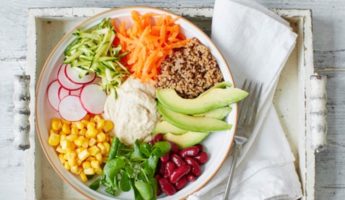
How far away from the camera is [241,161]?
2.29 metres

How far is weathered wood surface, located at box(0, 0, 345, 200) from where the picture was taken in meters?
2.45

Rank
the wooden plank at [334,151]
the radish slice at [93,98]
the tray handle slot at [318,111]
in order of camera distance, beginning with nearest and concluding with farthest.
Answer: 1. the tray handle slot at [318,111]
2. the radish slice at [93,98]
3. the wooden plank at [334,151]

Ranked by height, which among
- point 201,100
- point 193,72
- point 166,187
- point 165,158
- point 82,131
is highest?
point 193,72

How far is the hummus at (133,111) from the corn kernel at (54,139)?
212mm

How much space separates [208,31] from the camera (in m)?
2.37

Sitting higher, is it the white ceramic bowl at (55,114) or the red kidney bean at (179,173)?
the white ceramic bowl at (55,114)

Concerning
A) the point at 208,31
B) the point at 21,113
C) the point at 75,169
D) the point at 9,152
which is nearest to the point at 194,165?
the point at 75,169

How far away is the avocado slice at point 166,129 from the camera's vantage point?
2.26m

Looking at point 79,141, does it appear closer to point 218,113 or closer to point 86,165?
point 86,165

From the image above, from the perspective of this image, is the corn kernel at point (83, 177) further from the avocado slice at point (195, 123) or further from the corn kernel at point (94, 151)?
the avocado slice at point (195, 123)

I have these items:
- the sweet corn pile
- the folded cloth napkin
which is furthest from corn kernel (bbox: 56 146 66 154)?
the folded cloth napkin

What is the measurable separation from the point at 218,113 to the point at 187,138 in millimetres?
152

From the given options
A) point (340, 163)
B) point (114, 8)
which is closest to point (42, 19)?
point (114, 8)

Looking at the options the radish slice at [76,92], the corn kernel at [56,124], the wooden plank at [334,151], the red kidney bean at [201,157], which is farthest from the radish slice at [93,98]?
the wooden plank at [334,151]
